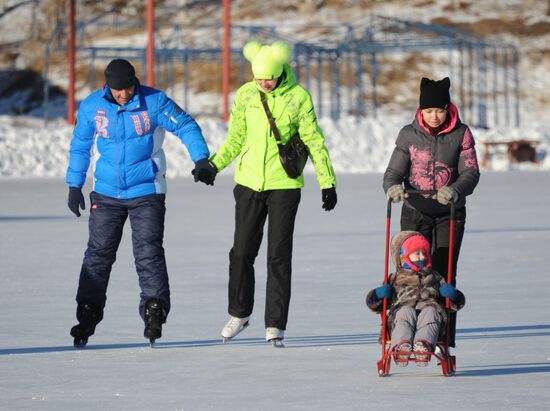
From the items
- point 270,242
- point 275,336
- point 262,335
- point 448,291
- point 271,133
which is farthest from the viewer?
point 262,335

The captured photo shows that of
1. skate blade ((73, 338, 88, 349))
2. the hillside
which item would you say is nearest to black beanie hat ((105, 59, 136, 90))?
skate blade ((73, 338, 88, 349))

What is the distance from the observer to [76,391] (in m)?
6.32

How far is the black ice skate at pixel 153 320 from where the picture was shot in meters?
7.65

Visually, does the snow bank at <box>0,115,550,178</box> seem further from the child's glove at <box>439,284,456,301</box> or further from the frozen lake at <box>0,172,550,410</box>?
the child's glove at <box>439,284,456,301</box>

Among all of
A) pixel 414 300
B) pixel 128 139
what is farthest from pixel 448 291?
pixel 128 139

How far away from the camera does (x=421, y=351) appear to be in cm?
632

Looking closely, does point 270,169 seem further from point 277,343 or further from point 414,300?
point 414,300

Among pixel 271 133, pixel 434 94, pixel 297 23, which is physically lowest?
pixel 271 133

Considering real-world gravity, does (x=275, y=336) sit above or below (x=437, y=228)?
below

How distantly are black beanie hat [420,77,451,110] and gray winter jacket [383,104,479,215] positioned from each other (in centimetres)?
14

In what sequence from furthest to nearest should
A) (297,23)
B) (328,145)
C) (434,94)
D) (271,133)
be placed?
(297,23), (328,145), (271,133), (434,94)

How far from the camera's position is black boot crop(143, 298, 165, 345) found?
25.1 feet

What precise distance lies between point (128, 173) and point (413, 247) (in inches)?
70.5

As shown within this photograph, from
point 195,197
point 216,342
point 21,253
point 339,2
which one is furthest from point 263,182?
point 339,2
